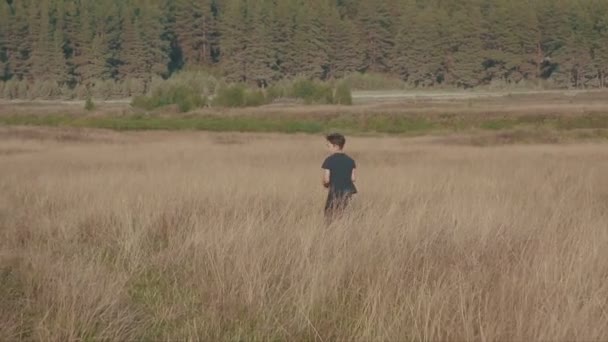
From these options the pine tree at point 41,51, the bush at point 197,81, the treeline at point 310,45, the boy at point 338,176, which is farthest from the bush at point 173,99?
the boy at point 338,176

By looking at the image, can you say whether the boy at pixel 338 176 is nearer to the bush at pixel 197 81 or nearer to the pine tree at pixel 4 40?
the bush at pixel 197 81

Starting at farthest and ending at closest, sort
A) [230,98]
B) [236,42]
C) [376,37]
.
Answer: [376,37]
[236,42]
[230,98]

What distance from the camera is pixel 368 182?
15281 mm

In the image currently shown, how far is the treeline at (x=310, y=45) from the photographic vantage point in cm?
9456

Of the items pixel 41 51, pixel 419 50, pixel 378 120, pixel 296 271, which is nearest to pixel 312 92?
pixel 378 120

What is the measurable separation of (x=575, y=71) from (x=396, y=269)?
95.3 meters

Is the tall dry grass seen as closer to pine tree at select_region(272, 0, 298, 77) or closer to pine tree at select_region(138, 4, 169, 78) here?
pine tree at select_region(272, 0, 298, 77)

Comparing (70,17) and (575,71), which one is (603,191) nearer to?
(575,71)

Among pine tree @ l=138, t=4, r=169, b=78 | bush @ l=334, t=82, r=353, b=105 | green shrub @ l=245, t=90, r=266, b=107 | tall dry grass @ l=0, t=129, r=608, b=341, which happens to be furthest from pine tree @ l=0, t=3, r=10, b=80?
tall dry grass @ l=0, t=129, r=608, b=341

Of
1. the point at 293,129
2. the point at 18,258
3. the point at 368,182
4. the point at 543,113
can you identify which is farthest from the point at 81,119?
the point at 18,258

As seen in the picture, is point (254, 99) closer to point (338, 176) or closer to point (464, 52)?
point (464, 52)

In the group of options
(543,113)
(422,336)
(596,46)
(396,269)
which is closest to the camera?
(422,336)

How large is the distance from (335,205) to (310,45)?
9023 centimetres

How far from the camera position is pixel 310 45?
9788 centimetres
